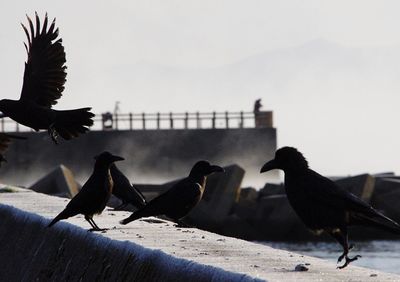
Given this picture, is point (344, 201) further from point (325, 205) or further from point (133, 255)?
point (133, 255)

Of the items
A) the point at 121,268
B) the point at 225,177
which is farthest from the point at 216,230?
the point at 121,268

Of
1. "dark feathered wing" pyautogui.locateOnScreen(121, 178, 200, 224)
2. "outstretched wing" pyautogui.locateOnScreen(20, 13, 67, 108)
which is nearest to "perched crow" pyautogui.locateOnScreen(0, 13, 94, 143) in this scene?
"outstretched wing" pyautogui.locateOnScreen(20, 13, 67, 108)

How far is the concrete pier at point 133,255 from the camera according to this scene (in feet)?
19.9

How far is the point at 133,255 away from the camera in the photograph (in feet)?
22.6

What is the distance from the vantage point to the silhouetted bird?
8508 mm

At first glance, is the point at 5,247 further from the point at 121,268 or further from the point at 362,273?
the point at 362,273

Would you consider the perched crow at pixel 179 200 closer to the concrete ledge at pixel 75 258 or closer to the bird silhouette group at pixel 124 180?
the bird silhouette group at pixel 124 180

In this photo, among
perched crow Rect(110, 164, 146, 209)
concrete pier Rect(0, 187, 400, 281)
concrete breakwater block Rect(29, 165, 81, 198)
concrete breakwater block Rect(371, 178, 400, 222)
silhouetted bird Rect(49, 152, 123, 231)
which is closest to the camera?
concrete pier Rect(0, 187, 400, 281)

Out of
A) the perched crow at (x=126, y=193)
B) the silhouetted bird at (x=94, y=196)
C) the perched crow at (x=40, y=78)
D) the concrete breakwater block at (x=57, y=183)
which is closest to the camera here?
the silhouetted bird at (x=94, y=196)

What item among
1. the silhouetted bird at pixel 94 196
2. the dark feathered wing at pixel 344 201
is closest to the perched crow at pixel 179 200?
the silhouetted bird at pixel 94 196

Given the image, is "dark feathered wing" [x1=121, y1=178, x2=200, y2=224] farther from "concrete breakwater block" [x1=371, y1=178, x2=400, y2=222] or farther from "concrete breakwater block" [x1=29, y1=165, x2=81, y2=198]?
"concrete breakwater block" [x1=371, y1=178, x2=400, y2=222]

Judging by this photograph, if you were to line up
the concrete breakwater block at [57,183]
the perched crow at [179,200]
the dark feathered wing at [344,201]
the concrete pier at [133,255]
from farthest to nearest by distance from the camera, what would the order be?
the concrete breakwater block at [57,183]
the perched crow at [179,200]
the dark feathered wing at [344,201]
the concrete pier at [133,255]

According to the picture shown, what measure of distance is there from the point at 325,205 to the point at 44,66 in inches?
173

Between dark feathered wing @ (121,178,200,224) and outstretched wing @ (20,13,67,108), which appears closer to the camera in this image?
dark feathered wing @ (121,178,200,224)
